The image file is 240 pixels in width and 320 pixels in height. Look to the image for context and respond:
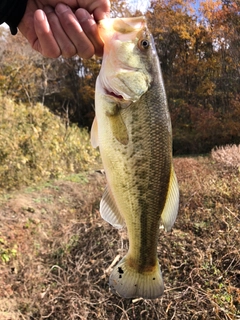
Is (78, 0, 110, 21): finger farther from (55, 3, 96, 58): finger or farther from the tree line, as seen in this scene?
the tree line

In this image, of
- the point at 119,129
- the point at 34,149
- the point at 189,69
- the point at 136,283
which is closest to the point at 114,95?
the point at 119,129

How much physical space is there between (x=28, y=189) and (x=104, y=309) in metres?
4.84

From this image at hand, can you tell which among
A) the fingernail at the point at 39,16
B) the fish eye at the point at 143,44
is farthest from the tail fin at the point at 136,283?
the fingernail at the point at 39,16

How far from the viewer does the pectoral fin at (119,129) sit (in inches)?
65.4

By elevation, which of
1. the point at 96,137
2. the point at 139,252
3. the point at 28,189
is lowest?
the point at 28,189

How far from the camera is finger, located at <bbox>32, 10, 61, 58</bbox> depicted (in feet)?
6.04

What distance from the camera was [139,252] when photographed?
186cm

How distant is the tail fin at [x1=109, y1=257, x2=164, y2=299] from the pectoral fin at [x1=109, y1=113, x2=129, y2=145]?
669 mm

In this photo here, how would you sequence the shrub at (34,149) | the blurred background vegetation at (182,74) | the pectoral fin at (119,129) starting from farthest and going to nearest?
the blurred background vegetation at (182,74)
the shrub at (34,149)
the pectoral fin at (119,129)

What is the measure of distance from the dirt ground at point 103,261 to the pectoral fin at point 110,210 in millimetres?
3264

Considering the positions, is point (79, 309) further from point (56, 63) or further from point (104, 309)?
point (56, 63)

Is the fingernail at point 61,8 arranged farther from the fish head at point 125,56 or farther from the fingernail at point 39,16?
the fish head at point 125,56

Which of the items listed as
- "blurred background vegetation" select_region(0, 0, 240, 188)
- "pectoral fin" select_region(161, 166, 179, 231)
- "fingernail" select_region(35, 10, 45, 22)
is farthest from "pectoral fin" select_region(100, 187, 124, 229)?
"blurred background vegetation" select_region(0, 0, 240, 188)

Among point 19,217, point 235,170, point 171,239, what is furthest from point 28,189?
point 235,170
